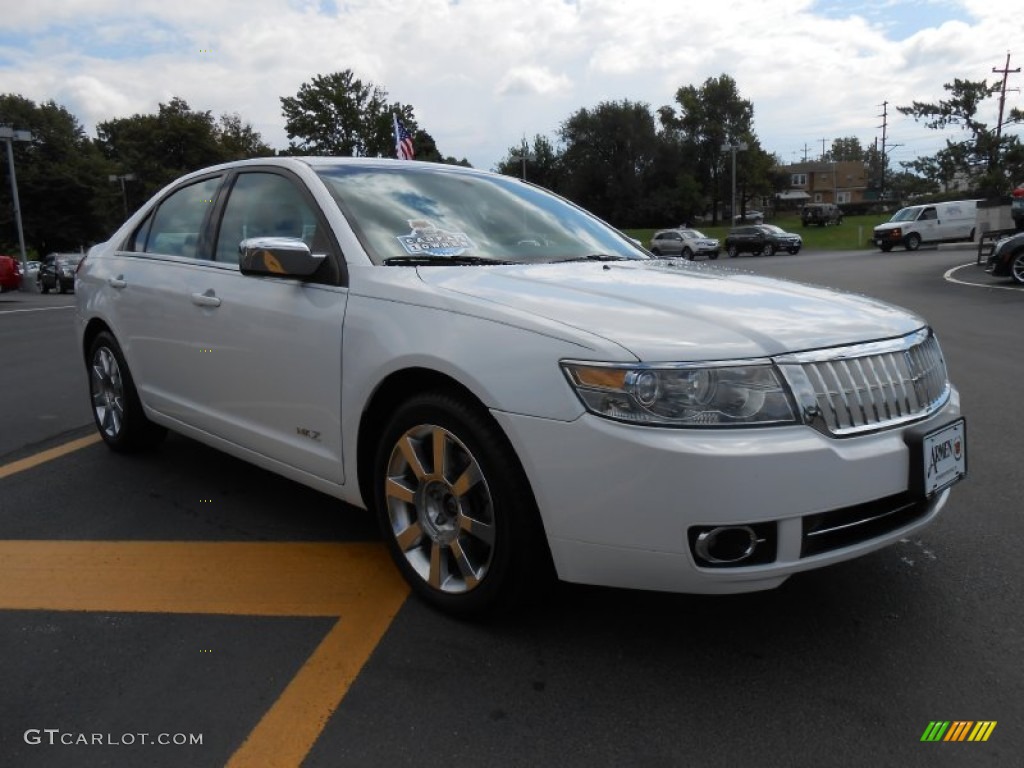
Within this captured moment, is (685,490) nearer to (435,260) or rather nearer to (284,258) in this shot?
(435,260)

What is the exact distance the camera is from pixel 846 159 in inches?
6225

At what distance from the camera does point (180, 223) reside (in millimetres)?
4340

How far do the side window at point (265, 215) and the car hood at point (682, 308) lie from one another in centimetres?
71

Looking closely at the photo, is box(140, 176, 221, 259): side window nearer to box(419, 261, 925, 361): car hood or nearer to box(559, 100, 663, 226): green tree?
box(419, 261, 925, 361): car hood

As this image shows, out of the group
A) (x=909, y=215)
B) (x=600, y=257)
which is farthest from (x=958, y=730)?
(x=909, y=215)

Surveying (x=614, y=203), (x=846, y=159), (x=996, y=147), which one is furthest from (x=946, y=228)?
(x=846, y=159)

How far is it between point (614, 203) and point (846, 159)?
97.9 m

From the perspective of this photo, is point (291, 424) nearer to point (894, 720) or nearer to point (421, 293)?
point (421, 293)

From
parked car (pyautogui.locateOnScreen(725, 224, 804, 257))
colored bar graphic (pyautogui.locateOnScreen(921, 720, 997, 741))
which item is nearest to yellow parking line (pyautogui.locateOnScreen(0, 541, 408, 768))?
colored bar graphic (pyautogui.locateOnScreen(921, 720, 997, 741))

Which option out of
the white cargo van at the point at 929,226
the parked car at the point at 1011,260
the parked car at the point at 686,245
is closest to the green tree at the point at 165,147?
the parked car at the point at 686,245

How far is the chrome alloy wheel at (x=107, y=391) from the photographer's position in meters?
4.73

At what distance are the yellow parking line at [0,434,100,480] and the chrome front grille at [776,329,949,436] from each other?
167 inches

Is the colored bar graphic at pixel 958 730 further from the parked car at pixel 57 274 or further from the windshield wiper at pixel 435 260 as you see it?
the parked car at pixel 57 274

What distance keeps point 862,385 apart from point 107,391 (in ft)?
13.7
